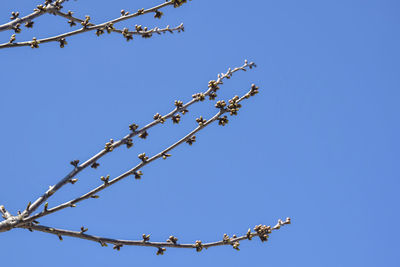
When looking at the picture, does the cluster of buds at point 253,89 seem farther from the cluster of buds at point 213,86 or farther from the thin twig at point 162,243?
the thin twig at point 162,243

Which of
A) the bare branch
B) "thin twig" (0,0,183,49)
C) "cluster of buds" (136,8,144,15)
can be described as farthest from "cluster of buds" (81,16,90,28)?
the bare branch

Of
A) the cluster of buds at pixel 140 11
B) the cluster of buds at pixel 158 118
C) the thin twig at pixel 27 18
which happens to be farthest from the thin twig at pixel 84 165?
the thin twig at pixel 27 18

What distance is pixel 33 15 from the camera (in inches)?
264

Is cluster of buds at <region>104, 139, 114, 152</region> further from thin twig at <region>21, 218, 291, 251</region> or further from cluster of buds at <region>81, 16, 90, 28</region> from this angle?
cluster of buds at <region>81, 16, 90, 28</region>

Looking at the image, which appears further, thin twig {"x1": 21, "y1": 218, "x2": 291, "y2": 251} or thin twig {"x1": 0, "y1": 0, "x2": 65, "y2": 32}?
thin twig {"x1": 0, "y1": 0, "x2": 65, "y2": 32}

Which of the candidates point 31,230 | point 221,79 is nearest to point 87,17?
point 221,79

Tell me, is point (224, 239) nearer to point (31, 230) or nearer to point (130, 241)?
point (130, 241)

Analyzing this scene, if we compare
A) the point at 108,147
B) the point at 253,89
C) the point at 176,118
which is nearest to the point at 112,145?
the point at 108,147

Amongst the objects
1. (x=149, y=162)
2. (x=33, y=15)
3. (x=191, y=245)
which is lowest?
(x=191, y=245)

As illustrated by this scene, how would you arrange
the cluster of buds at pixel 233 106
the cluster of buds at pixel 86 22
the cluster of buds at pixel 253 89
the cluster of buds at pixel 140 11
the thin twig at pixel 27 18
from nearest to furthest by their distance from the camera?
the cluster of buds at pixel 233 106 < the cluster of buds at pixel 253 89 < the thin twig at pixel 27 18 < the cluster of buds at pixel 86 22 < the cluster of buds at pixel 140 11

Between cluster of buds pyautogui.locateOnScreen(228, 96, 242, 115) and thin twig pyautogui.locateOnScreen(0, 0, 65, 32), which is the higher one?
thin twig pyautogui.locateOnScreen(0, 0, 65, 32)

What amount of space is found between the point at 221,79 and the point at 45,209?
3.17 metres

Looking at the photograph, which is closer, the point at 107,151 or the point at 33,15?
the point at 107,151

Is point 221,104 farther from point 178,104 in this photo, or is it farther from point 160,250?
point 160,250
